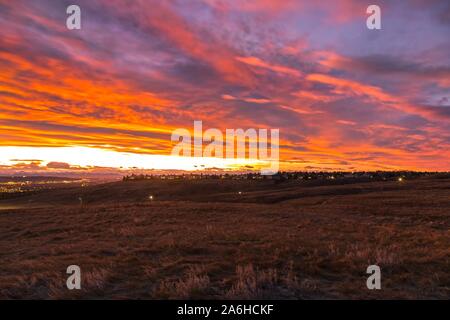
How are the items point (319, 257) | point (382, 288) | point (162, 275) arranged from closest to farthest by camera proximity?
point (382, 288), point (162, 275), point (319, 257)

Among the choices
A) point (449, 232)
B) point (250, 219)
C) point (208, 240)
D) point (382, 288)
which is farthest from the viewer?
point (250, 219)

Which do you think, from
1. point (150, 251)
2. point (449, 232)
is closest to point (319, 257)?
point (150, 251)

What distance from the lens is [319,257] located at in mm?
13023

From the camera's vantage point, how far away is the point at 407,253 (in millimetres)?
13711

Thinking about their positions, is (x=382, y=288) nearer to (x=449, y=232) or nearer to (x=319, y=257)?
(x=319, y=257)

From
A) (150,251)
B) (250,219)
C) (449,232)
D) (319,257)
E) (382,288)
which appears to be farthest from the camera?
(250,219)

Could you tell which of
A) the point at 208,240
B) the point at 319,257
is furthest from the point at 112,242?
the point at 319,257

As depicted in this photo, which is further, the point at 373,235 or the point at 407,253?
the point at 373,235

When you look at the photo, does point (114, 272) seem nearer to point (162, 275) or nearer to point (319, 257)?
point (162, 275)

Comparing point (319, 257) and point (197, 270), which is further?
point (319, 257)
